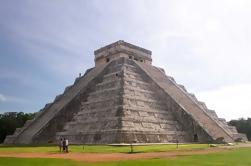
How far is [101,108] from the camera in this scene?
29.7 metres

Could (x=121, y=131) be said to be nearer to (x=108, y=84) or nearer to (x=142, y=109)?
(x=142, y=109)

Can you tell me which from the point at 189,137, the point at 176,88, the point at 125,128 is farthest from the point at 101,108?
the point at 176,88

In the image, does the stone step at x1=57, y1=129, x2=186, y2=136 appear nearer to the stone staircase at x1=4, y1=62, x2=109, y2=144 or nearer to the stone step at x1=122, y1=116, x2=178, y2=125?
the stone step at x1=122, y1=116, x2=178, y2=125

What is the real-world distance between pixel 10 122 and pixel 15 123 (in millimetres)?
834

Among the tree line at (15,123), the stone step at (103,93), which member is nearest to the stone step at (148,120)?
the stone step at (103,93)

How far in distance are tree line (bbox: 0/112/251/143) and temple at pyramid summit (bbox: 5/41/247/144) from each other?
53.8ft

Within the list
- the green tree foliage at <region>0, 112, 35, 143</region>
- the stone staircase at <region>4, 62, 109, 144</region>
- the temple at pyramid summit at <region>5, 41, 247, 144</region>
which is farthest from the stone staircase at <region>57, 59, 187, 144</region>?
the green tree foliage at <region>0, 112, 35, 143</region>

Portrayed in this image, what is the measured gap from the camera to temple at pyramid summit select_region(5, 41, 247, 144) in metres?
26.6

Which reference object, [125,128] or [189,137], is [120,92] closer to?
[125,128]

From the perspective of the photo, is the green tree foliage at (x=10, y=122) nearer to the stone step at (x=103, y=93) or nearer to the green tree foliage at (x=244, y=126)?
the stone step at (x=103, y=93)

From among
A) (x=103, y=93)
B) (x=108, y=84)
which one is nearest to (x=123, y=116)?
(x=103, y=93)

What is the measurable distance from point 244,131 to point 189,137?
1035 inches

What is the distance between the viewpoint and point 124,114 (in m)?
26.8

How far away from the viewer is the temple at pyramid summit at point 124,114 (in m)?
26.6
